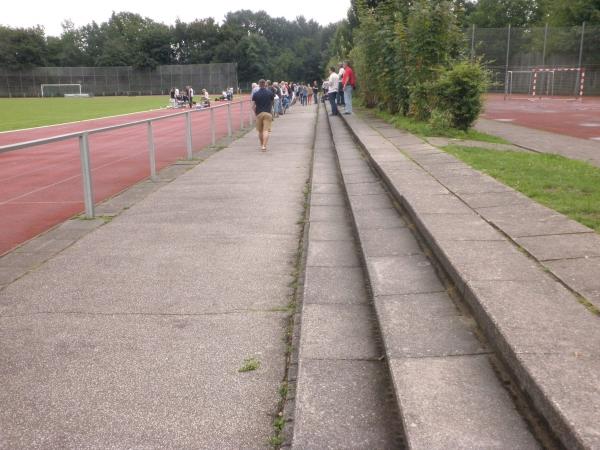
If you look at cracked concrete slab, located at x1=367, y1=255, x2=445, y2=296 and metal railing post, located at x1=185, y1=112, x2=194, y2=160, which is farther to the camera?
metal railing post, located at x1=185, y1=112, x2=194, y2=160

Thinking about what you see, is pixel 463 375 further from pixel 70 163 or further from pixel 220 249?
pixel 70 163

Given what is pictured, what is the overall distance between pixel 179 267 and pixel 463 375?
2946 mm

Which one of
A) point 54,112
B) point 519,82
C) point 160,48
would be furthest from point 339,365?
point 160,48

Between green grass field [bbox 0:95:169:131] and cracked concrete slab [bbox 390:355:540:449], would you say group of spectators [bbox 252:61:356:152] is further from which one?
cracked concrete slab [bbox 390:355:540:449]

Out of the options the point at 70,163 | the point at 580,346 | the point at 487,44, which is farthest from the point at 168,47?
the point at 580,346

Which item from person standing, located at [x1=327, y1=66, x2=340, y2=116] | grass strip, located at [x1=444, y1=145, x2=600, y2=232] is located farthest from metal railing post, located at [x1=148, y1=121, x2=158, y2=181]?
person standing, located at [x1=327, y1=66, x2=340, y2=116]

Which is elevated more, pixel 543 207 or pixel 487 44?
pixel 487 44

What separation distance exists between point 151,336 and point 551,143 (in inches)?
409

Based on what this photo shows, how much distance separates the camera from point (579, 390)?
2.46 m

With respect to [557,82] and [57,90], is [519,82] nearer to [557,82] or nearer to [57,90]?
[557,82]

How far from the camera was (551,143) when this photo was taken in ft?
39.9

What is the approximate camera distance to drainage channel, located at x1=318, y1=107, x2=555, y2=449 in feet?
8.08

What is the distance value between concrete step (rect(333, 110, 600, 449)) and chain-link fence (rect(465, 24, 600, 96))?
35.5 meters

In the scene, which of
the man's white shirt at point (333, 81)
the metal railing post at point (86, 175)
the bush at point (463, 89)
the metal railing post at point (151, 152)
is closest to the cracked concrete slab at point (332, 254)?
the metal railing post at point (86, 175)
